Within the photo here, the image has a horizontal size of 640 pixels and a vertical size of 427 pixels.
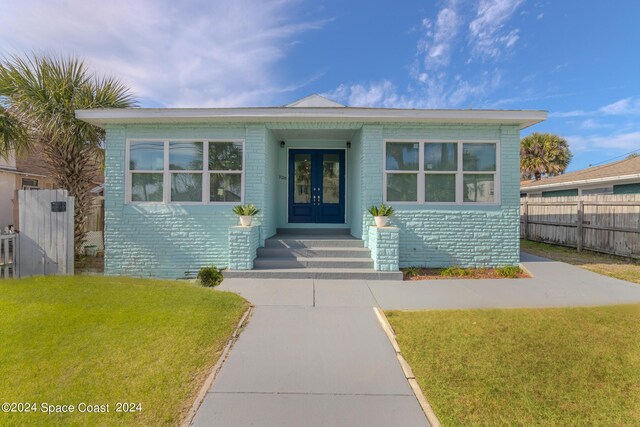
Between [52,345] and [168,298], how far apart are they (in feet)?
4.99

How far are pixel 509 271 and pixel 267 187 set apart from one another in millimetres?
6026

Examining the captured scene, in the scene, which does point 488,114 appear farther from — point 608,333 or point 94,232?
point 94,232

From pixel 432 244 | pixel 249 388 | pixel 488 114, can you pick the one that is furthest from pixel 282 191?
pixel 249 388

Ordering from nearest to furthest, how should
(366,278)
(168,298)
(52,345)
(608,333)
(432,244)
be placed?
1. (52,345)
2. (608,333)
3. (168,298)
4. (366,278)
5. (432,244)

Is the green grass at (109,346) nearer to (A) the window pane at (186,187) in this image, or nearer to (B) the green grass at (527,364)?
(B) the green grass at (527,364)

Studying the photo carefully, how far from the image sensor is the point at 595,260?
819 centimetres

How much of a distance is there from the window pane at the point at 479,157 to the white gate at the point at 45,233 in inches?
362

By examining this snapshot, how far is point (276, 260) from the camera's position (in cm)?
625

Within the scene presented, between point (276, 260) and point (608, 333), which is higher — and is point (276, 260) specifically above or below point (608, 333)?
above

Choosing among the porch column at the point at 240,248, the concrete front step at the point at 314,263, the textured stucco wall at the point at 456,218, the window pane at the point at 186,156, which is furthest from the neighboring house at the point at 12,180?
the textured stucco wall at the point at 456,218

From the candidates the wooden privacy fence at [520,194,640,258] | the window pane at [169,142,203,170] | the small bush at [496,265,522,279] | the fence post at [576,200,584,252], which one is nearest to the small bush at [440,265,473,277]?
the small bush at [496,265,522,279]

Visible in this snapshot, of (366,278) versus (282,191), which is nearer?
(366,278)

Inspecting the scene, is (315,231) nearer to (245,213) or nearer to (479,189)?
(245,213)

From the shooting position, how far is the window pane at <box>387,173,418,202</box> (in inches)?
272
